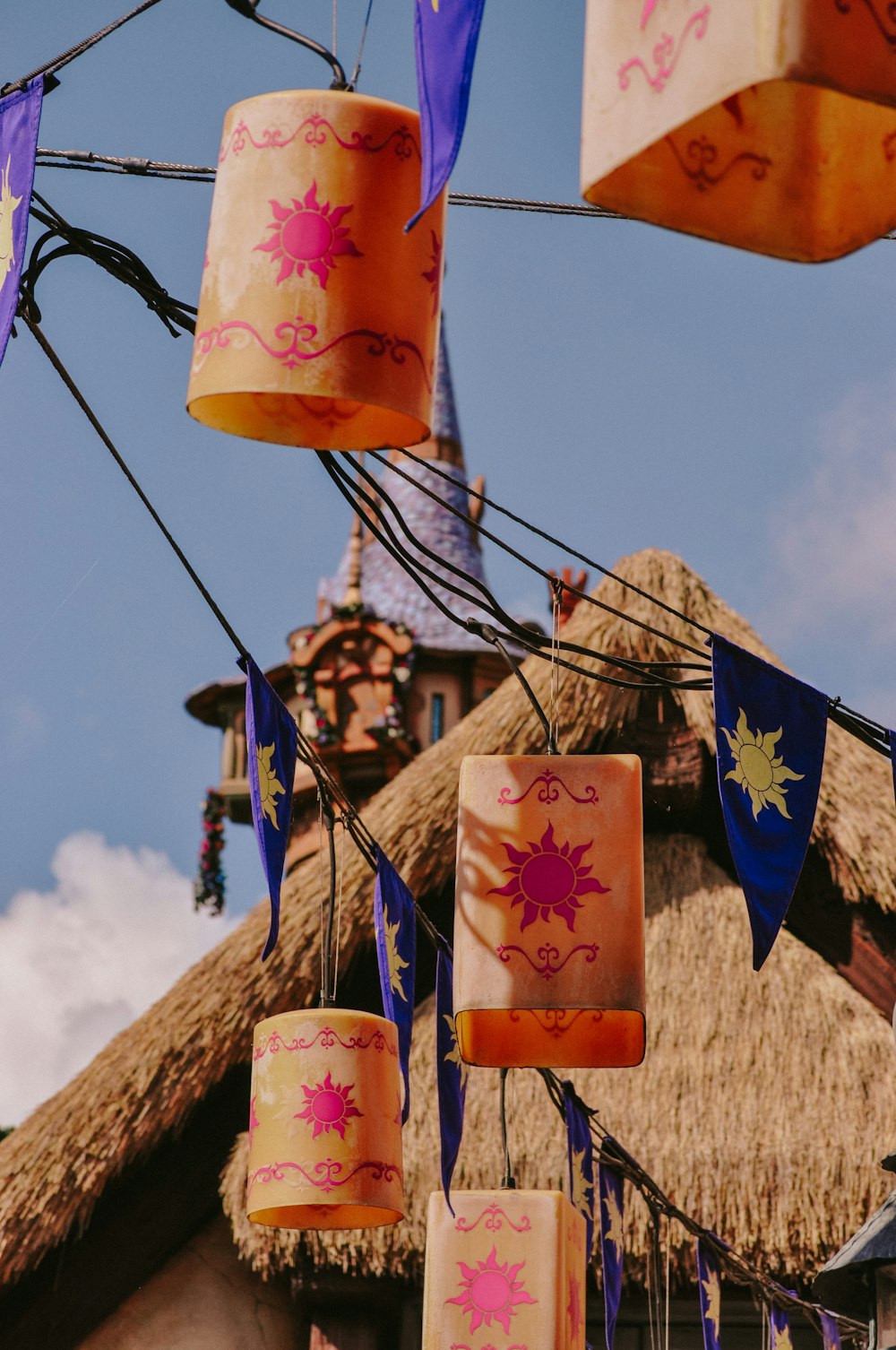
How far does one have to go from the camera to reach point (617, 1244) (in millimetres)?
6363

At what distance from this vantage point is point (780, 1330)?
689 cm

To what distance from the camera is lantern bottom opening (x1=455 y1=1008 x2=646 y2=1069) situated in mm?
4305

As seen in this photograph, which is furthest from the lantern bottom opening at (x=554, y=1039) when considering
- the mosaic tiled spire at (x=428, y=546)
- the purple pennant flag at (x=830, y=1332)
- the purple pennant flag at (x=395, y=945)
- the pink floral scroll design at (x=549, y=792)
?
the mosaic tiled spire at (x=428, y=546)

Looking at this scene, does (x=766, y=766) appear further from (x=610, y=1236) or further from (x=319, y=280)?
(x=610, y=1236)

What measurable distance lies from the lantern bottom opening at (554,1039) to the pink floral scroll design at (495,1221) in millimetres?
505

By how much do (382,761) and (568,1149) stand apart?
6485 mm

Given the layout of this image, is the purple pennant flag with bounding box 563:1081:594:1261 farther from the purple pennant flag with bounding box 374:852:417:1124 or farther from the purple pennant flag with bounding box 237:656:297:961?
the purple pennant flag with bounding box 237:656:297:961

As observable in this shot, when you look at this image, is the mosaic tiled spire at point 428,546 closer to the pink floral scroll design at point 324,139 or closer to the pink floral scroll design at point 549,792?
the pink floral scroll design at point 549,792

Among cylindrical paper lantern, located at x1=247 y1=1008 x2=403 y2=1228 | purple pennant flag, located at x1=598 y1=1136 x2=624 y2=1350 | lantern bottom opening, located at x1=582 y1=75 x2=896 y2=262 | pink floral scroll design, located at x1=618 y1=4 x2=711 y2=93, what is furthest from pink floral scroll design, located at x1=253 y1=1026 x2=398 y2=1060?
pink floral scroll design, located at x1=618 y1=4 x2=711 y2=93

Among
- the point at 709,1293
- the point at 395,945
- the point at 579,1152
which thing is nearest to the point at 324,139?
the point at 395,945

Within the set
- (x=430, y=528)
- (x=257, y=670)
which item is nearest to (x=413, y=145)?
(x=257, y=670)

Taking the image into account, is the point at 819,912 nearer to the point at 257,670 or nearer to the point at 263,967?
the point at 263,967

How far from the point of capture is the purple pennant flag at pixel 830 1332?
22.7ft

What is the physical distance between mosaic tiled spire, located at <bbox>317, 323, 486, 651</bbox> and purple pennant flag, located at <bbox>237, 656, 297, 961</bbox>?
10.1 meters
